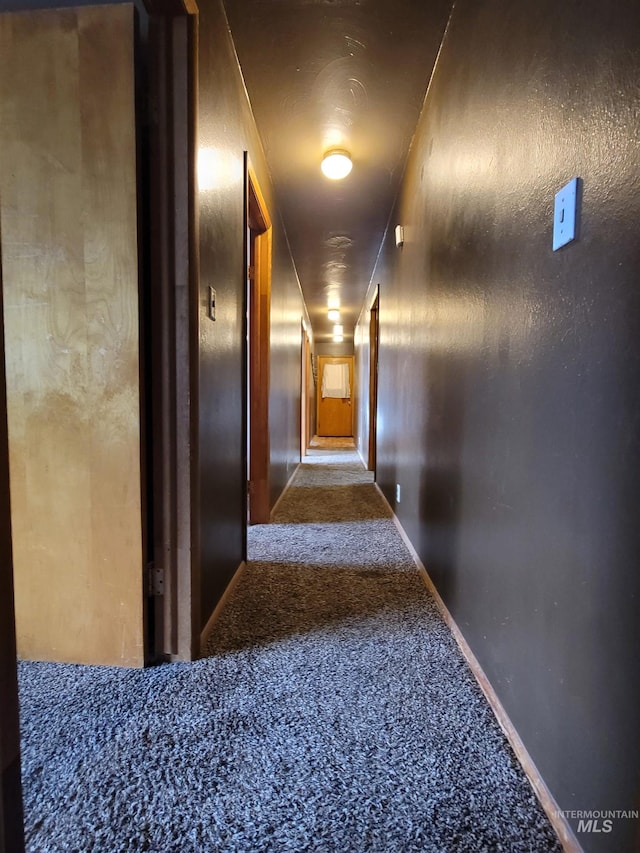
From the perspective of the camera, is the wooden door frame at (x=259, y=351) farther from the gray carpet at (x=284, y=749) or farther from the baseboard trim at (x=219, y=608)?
the gray carpet at (x=284, y=749)

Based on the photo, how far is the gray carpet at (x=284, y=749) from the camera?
800 mm

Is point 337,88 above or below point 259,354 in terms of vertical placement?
above

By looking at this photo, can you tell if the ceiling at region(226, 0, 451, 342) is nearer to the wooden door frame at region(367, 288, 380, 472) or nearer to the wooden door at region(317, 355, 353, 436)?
the wooden door frame at region(367, 288, 380, 472)

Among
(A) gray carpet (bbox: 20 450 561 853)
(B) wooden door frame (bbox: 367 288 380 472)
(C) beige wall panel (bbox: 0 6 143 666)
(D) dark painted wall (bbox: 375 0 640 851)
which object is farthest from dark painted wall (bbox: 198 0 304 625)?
(B) wooden door frame (bbox: 367 288 380 472)

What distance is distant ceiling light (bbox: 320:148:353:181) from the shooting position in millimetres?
2438

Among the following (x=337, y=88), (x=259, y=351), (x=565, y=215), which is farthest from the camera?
(x=259, y=351)

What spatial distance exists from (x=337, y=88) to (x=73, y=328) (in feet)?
5.36

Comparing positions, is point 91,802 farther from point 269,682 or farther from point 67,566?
point 67,566

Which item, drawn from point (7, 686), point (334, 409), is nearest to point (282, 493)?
point (7, 686)

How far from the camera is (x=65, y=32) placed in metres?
1.24

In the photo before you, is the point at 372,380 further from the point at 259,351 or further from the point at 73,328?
the point at 73,328

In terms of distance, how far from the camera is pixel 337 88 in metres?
1.97

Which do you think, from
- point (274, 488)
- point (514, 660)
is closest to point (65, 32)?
point (514, 660)

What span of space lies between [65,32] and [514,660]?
2057mm
